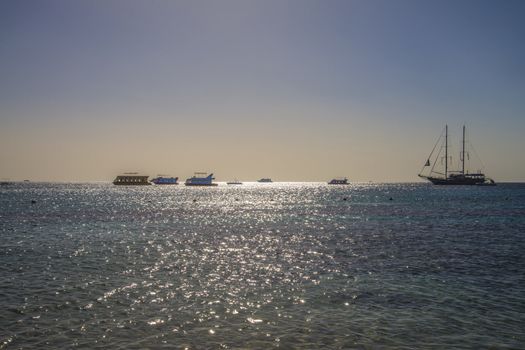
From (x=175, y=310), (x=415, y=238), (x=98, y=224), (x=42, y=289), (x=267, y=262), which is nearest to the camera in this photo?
(x=175, y=310)

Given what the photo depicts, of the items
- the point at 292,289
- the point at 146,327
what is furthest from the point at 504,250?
the point at 146,327

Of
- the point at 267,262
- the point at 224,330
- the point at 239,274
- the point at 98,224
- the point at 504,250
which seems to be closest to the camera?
the point at 224,330

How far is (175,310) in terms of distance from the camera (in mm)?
19234

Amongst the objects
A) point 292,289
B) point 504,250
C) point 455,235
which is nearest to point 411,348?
point 292,289

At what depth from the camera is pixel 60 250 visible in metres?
37.5

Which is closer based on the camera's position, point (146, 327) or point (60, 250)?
point (146, 327)

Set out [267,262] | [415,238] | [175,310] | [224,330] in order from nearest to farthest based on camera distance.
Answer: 1. [224,330]
2. [175,310]
3. [267,262]
4. [415,238]

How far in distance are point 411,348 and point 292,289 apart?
920 centimetres

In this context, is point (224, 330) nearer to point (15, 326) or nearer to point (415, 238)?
point (15, 326)

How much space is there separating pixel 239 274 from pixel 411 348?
1460 centimetres

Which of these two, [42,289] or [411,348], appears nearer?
[411,348]

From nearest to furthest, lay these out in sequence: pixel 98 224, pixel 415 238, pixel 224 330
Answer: pixel 224 330 → pixel 415 238 → pixel 98 224

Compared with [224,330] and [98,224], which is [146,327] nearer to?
[224,330]

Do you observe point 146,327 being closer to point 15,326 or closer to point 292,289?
point 15,326
